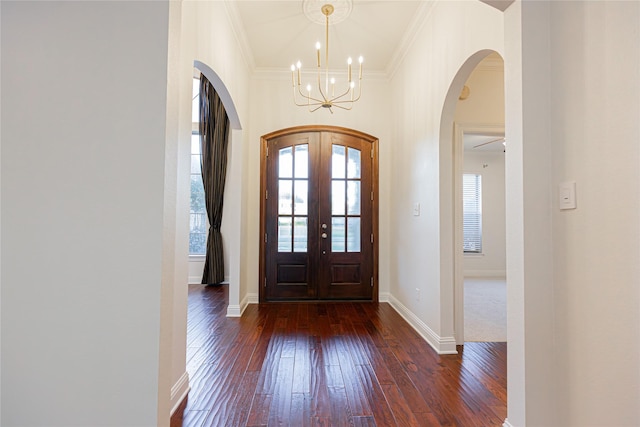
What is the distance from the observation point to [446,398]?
1.95 metres

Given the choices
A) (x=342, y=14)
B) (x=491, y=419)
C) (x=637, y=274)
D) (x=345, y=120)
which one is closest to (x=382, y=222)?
(x=345, y=120)

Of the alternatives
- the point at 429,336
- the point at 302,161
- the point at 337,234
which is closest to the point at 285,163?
the point at 302,161

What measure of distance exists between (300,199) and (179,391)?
2.84 meters

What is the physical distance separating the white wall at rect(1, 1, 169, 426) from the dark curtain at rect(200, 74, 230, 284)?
440cm

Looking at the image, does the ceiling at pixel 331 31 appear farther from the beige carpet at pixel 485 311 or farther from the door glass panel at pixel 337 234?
the beige carpet at pixel 485 311

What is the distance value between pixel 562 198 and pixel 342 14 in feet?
8.73

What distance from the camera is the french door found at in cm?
432

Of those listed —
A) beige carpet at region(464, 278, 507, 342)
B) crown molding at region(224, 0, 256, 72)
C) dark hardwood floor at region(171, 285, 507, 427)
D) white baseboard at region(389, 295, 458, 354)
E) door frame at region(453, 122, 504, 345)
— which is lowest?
beige carpet at region(464, 278, 507, 342)

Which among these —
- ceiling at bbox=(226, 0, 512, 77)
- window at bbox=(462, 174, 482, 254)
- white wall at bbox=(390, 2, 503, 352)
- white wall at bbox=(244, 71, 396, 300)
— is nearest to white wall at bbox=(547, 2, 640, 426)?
white wall at bbox=(390, 2, 503, 352)

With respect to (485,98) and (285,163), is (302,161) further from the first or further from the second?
(485,98)

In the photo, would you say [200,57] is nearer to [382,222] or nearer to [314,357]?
[314,357]

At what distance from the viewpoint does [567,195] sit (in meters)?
1.42

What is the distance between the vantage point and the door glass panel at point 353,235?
14.4 ft

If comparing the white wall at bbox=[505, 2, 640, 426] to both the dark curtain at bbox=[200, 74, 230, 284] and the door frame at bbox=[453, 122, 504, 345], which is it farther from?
Result: the dark curtain at bbox=[200, 74, 230, 284]
